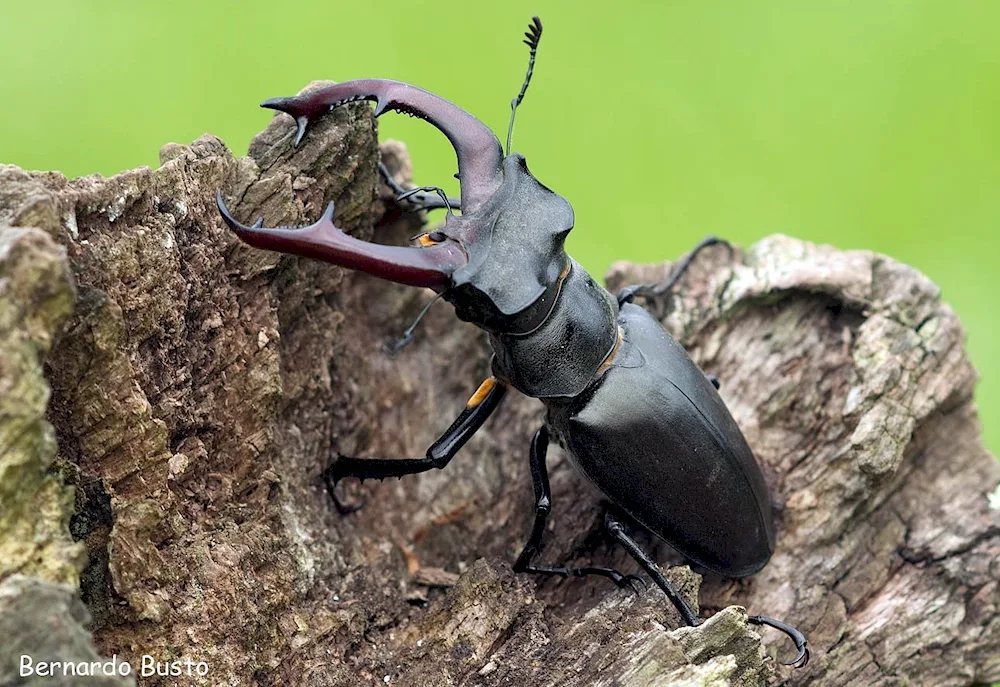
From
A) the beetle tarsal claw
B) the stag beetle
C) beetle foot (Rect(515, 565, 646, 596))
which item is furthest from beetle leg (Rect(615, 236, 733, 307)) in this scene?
the beetle tarsal claw

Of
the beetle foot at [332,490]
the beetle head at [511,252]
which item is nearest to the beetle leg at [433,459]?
the beetle foot at [332,490]

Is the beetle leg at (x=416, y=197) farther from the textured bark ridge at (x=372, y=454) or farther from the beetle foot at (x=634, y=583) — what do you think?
the beetle foot at (x=634, y=583)

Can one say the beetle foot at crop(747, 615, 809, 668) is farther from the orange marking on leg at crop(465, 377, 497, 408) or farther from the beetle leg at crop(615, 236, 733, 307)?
the beetle leg at crop(615, 236, 733, 307)

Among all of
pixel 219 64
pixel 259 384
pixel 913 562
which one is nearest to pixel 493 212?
pixel 259 384

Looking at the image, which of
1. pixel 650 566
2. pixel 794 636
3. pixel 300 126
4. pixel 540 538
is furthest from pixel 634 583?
pixel 300 126

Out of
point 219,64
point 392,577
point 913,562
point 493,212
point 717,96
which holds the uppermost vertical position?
point 717,96

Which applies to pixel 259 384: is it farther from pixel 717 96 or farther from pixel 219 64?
pixel 717 96
